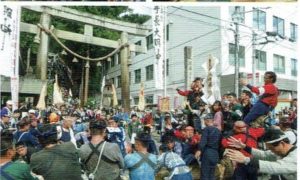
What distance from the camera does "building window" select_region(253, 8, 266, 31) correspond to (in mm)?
2338

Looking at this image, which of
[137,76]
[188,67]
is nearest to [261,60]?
[188,67]

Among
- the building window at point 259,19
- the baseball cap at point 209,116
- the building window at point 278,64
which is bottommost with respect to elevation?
the baseball cap at point 209,116

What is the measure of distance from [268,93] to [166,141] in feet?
2.28

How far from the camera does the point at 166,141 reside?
6.95 ft

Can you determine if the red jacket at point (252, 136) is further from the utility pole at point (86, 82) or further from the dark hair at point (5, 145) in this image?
the utility pole at point (86, 82)

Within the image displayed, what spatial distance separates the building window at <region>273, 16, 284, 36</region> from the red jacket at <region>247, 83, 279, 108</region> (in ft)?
1.30

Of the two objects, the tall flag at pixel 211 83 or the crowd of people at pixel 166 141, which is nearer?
the crowd of people at pixel 166 141

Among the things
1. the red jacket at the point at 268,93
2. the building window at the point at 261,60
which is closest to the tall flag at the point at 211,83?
the red jacket at the point at 268,93

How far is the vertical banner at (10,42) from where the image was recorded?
231 centimetres

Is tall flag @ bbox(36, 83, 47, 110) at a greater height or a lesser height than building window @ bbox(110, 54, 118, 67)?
lesser

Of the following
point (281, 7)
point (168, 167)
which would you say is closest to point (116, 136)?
point (168, 167)

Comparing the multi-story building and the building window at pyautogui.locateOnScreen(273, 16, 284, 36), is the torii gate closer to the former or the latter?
A: the multi-story building

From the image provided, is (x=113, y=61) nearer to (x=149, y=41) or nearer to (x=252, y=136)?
(x=149, y=41)

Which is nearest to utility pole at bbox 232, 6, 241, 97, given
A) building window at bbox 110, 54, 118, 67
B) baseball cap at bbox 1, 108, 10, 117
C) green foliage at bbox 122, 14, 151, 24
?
green foliage at bbox 122, 14, 151, 24
